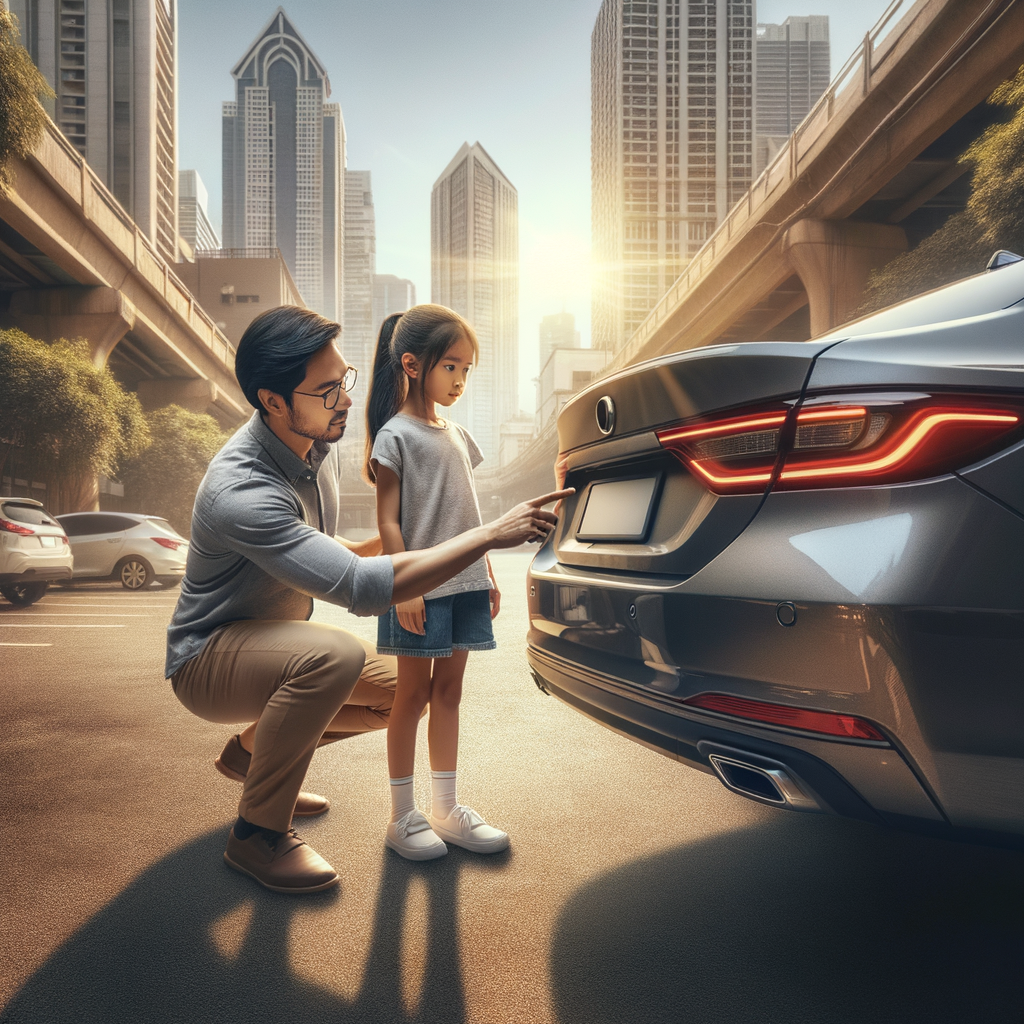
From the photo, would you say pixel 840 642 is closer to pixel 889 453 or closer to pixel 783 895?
pixel 889 453

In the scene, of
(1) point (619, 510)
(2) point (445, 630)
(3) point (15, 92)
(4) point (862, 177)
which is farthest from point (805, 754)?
(4) point (862, 177)

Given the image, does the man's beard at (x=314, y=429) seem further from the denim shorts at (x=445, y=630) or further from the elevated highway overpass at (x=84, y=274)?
the elevated highway overpass at (x=84, y=274)

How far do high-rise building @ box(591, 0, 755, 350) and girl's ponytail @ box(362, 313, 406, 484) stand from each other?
113539 mm

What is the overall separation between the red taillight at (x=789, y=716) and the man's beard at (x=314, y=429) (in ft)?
3.93

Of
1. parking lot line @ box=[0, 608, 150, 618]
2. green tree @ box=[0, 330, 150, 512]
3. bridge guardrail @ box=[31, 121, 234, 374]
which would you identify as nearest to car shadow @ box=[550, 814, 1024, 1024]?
parking lot line @ box=[0, 608, 150, 618]

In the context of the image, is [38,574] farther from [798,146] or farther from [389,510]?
[798,146]

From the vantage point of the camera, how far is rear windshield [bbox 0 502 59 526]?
29.2 feet

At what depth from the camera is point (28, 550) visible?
905 cm

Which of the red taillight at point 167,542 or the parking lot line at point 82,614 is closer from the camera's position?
the parking lot line at point 82,614

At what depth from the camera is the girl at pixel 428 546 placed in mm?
2273

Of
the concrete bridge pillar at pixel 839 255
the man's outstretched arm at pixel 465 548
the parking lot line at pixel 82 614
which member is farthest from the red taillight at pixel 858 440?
the concrete bridge pillar at pixel 839 255

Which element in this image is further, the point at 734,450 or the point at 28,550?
the point at 28,550

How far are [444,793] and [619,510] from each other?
1.04m

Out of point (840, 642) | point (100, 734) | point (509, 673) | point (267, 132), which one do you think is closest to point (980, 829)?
point (840, 642)
